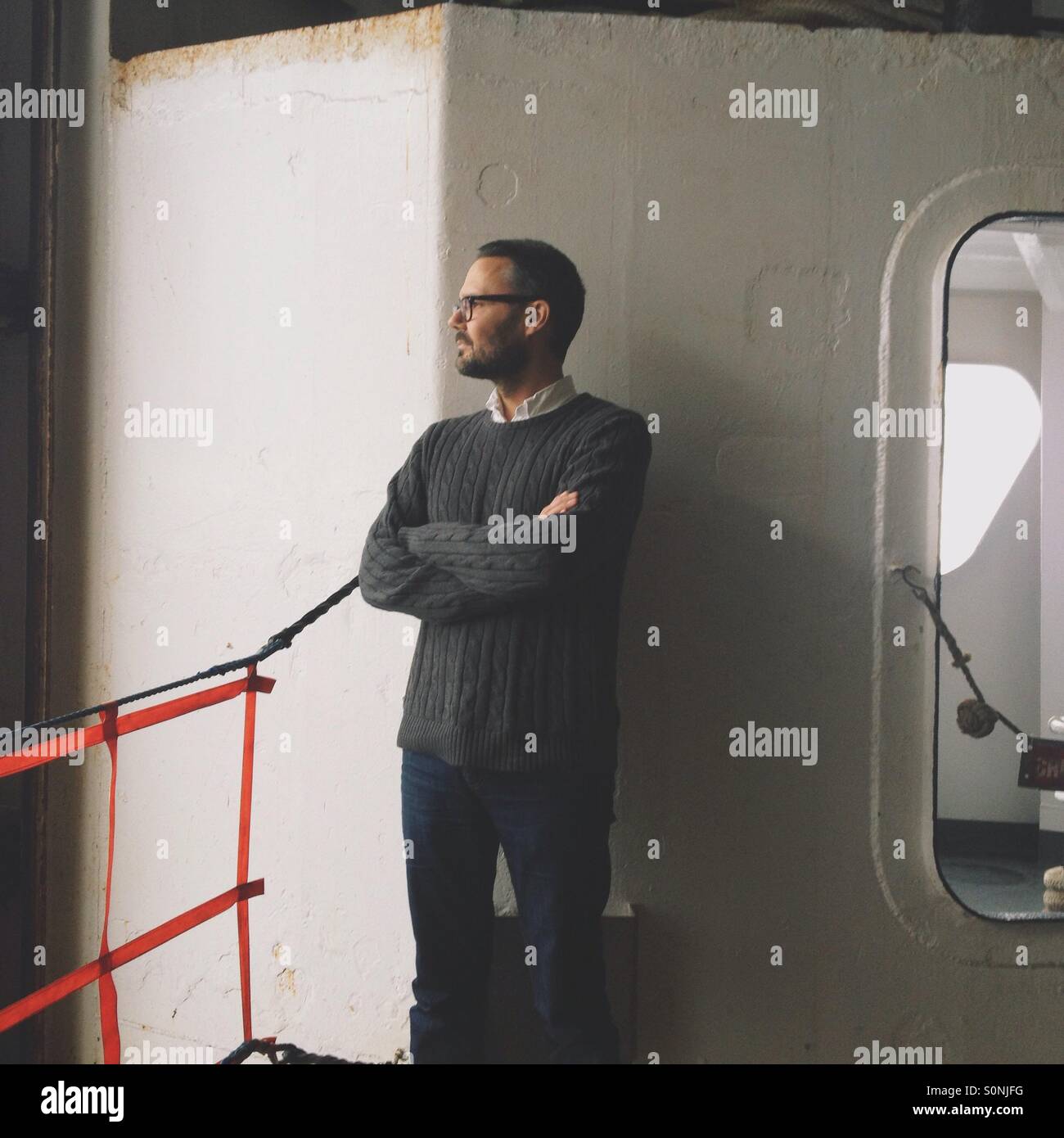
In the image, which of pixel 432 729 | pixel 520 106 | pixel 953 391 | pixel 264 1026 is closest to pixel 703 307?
pixel 520 106

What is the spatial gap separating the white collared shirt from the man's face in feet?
0.26

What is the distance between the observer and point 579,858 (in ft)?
7.15

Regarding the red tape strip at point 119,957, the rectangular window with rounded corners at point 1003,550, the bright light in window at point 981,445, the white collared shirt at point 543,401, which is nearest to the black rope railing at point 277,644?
the red tape strip at point 119,957

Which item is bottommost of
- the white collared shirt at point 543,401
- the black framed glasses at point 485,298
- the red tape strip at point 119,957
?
the red tape strip at point 119,957

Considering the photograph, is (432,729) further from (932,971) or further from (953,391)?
(953,391)

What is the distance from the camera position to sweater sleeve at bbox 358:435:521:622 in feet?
7.02

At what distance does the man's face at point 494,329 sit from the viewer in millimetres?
2295

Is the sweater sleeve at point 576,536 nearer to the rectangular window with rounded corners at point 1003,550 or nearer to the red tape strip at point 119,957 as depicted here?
the red tape strip at point 119,957

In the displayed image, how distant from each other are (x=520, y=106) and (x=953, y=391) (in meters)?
2.83

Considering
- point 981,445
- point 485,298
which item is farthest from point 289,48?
point 981,445

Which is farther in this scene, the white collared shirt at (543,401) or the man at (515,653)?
the white collared shirt at (543,401)

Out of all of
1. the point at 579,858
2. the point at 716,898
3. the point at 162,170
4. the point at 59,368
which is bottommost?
the point at 716,898

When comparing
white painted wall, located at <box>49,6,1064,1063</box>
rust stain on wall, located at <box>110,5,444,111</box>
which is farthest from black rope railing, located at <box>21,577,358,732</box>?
rust stain on wall, located at <box>110,5,444,111</box>

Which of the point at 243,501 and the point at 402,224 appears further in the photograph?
the point at 243,501
